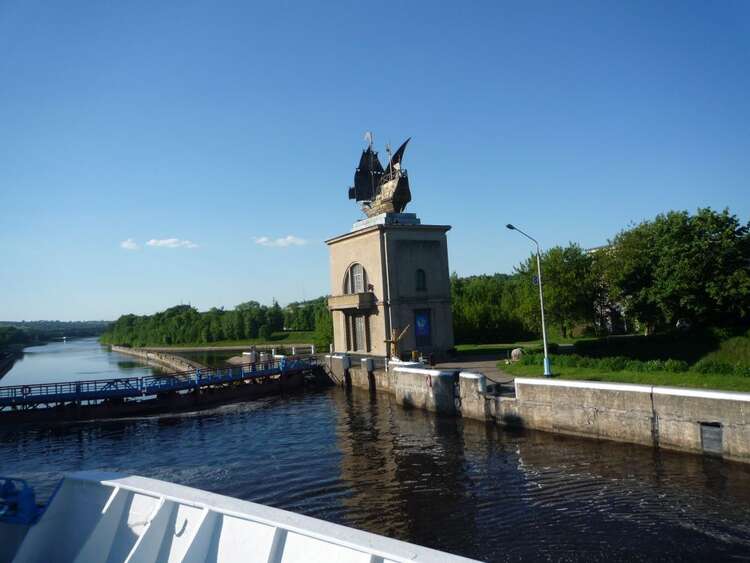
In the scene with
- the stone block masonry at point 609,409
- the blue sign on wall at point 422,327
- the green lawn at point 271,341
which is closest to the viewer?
the stone block masonry at point 609,409

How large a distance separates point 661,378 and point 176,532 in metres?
21.8

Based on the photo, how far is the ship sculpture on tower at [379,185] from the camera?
145 ft

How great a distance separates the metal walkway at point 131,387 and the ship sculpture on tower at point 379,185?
13.3 metres

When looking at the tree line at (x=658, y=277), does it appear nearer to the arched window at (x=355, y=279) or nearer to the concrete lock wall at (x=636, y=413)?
the concrete lock wall at (x=636, y=413)

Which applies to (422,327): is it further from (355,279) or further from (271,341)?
(271,341)

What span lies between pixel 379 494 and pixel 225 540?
10151mm

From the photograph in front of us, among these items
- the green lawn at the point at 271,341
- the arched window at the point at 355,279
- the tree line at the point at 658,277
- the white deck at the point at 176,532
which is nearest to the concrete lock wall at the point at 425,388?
the tree line at the point at 658,277

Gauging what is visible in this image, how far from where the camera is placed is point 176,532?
7324 mm

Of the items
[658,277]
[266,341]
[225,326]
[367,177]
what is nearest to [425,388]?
[658,277]

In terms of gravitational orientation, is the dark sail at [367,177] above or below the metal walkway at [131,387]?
above

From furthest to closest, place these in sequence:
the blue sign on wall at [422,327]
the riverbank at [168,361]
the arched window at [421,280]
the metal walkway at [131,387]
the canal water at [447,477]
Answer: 1. the riverbank at [168,361]
2. the arched window at [421,280]
3. the blue sign on wall at [422,327]
4. the metal walkway at [131,387]
5. the canal water at [447,477]

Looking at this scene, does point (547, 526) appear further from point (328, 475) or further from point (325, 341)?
point (325, 341)

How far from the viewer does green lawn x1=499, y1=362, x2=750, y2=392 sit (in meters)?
21.8

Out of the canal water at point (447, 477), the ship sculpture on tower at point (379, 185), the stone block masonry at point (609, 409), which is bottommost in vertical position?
the canal water at point (447, 477)
